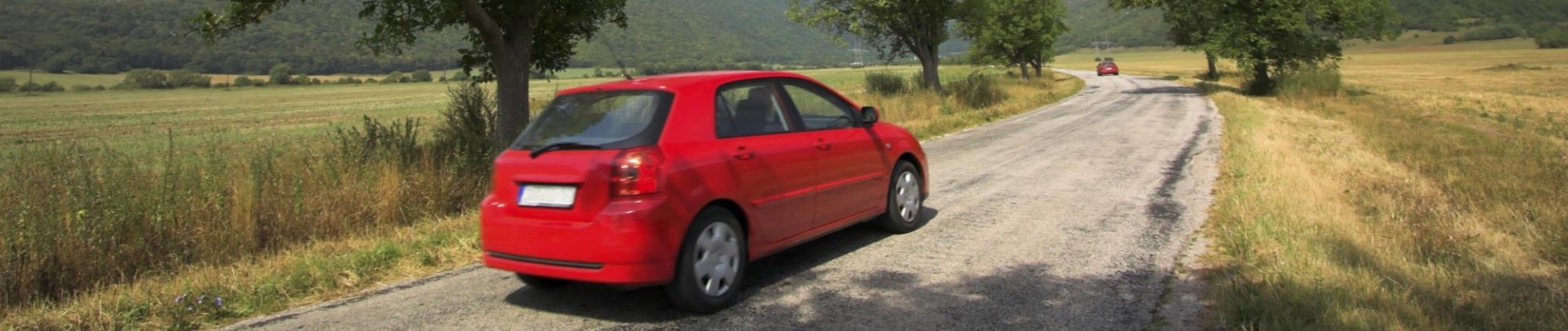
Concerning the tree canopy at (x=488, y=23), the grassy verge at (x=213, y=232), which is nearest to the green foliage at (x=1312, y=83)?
the tree canopy at (x=488, y=23)

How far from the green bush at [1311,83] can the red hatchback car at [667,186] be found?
1172 inches

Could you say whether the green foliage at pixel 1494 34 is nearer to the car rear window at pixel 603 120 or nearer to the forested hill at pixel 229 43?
the forested hill at pixel 229 43

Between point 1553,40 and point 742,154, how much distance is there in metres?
115

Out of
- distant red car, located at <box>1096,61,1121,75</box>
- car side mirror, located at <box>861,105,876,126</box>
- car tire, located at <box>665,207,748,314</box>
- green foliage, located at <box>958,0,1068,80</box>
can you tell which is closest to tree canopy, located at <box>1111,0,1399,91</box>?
green foliage, located at <box>958,0,1068,80</box>

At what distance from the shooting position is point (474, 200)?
8398 millimetres

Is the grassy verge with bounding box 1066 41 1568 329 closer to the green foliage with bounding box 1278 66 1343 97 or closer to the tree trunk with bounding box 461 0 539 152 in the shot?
the tree trunk with bounding box 461 0 539 152

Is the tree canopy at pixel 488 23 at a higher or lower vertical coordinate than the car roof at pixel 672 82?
higher

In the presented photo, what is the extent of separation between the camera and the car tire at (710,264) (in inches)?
174

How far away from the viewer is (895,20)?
26547 millimetres

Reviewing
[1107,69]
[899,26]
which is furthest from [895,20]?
[1107,69]

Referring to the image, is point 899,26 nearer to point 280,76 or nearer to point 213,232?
point 213,232

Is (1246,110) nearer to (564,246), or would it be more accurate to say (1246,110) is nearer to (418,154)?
(418,154)

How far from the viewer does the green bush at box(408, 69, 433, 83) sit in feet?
237

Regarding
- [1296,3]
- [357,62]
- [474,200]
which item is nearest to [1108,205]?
[474,200]
